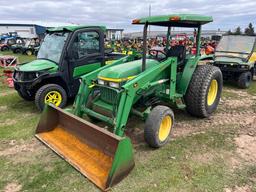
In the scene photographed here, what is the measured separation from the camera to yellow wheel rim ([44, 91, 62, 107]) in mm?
5591

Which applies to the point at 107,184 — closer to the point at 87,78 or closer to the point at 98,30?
the point at 87,78

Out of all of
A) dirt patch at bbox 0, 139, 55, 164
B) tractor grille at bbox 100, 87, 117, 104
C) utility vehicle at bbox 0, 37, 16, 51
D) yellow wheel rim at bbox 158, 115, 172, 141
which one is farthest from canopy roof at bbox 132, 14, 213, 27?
utility vehicle at bbox 0, 37, 16, 51

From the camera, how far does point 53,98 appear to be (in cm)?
571

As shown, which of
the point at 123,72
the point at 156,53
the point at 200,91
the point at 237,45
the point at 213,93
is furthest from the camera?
the point at 237,45

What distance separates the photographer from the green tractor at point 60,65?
5.54 meters

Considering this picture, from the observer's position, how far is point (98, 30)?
619 centimetres

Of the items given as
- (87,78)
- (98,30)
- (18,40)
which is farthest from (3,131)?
(18,40)

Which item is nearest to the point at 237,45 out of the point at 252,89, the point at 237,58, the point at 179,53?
the point at 237,58

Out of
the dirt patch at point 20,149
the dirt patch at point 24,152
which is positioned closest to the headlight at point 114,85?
the dirt patch at point 24,152

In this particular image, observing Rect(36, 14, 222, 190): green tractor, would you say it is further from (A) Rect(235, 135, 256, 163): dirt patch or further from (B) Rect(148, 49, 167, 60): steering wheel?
(A) Rect(235, 135, 256, 163): dirt patch

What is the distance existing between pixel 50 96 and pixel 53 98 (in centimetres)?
9

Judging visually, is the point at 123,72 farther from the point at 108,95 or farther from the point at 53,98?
the point at 53,98

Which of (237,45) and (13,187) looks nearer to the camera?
(13,187)

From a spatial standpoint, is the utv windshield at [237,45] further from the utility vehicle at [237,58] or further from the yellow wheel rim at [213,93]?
the yellow wheel rim at [213,93]
